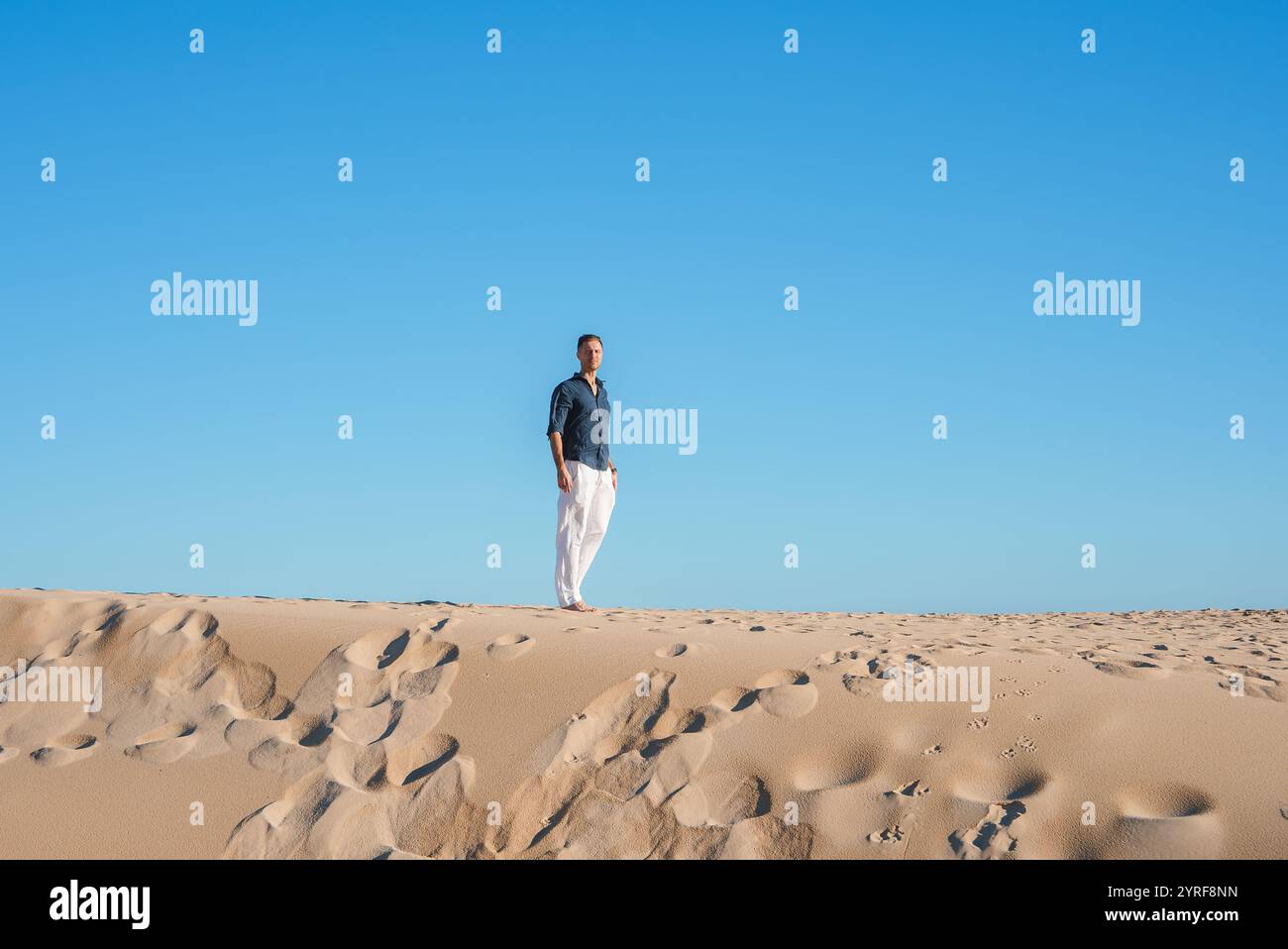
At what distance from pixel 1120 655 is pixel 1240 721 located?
46.9 inches

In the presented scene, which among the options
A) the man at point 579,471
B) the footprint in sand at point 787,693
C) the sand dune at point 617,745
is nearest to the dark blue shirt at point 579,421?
the man at point 579,471

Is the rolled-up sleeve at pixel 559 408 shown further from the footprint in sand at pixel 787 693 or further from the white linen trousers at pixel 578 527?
the footprint in sand at pixel 787 693

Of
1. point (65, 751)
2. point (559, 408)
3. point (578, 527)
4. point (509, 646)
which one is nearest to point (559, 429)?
point (559, 408)

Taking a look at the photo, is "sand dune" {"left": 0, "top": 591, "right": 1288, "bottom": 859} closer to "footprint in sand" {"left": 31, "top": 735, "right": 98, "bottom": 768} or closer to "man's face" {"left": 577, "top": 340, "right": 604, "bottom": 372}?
"footprint in sand" {"left": 31, "top": 735, "right": 98, "bottom": 768}

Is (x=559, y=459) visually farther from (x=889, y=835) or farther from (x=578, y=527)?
(x=889, y=835)

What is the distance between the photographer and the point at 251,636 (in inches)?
230

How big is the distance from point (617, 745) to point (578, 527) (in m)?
2.95

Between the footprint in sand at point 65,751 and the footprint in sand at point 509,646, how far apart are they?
2079 mm

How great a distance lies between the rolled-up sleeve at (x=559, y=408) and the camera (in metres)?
7.36

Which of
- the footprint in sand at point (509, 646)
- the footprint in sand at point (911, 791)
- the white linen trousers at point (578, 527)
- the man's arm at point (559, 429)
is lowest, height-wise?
the footprint in sand at point (911, 791)

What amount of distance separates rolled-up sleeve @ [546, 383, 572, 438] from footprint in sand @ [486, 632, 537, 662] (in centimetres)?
Answer: 209

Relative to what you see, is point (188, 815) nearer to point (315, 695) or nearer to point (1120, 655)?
point (315, 695)

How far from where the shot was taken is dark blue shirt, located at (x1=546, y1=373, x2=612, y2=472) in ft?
24.3
